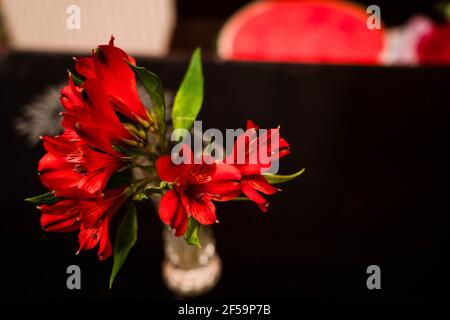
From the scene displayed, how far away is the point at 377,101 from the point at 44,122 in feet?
2.58

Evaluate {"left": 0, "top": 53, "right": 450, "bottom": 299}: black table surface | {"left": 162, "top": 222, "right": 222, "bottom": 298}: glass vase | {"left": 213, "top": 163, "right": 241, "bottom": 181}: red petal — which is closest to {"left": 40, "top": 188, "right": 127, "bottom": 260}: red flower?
{"left": 213, "top": 163, "right": 241, "bottom": 181}: red petal

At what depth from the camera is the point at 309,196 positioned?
95cm

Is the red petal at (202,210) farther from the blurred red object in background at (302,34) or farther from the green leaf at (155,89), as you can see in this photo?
the blurred red object in background at (302,34)

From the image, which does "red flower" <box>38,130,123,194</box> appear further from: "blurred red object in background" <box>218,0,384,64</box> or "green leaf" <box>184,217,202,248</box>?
"blurred red object in background" <box>218,0,384,64</box>

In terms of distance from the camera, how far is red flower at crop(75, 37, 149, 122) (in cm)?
44

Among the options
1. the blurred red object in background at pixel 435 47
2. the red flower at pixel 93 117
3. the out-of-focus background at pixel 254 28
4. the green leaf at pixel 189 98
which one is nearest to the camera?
the red flower at pixel 93 117

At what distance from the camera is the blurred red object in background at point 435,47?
4.61 ft

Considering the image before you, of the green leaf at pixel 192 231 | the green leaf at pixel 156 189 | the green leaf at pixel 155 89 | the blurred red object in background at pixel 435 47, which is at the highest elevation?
the blurred red object in background at pixel 435 47

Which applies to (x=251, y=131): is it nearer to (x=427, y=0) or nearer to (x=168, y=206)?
(x=168, y=206)

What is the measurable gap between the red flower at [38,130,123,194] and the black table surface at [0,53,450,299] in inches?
17.2

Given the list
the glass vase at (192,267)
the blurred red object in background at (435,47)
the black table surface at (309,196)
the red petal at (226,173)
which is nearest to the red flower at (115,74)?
the red petal at (226,173)

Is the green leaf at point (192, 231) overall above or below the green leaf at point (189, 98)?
below

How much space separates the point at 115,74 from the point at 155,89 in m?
0.06
